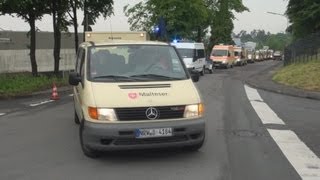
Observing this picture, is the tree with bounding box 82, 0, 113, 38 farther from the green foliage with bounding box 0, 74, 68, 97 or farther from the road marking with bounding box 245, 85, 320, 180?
the road marking with bounding box 245, 85, 320, 180

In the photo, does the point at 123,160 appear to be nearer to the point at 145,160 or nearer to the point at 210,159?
the point at 145,160

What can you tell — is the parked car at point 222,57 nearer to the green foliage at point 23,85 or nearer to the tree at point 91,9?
the tree at point 91,9

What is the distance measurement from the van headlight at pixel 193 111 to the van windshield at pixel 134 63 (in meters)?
0.77

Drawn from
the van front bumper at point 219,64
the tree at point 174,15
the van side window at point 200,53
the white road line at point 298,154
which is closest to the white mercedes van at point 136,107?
the white road line at point 298,154

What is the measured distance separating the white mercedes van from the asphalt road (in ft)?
1.09

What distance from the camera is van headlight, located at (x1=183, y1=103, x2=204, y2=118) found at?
8.48 meters

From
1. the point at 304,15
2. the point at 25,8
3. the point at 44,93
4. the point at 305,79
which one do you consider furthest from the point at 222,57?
the point at 44,93

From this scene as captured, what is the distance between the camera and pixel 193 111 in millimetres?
8539

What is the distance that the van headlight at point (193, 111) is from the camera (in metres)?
8.48

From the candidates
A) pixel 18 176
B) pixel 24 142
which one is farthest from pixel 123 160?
pixel 24 142

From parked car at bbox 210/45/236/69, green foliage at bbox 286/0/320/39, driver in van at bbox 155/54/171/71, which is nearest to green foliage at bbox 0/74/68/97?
driver in van at bbox 155/54/171/71

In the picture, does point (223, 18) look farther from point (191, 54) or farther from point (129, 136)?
point (129, 136)

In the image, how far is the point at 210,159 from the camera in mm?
8609

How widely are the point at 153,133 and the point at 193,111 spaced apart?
745 mm
